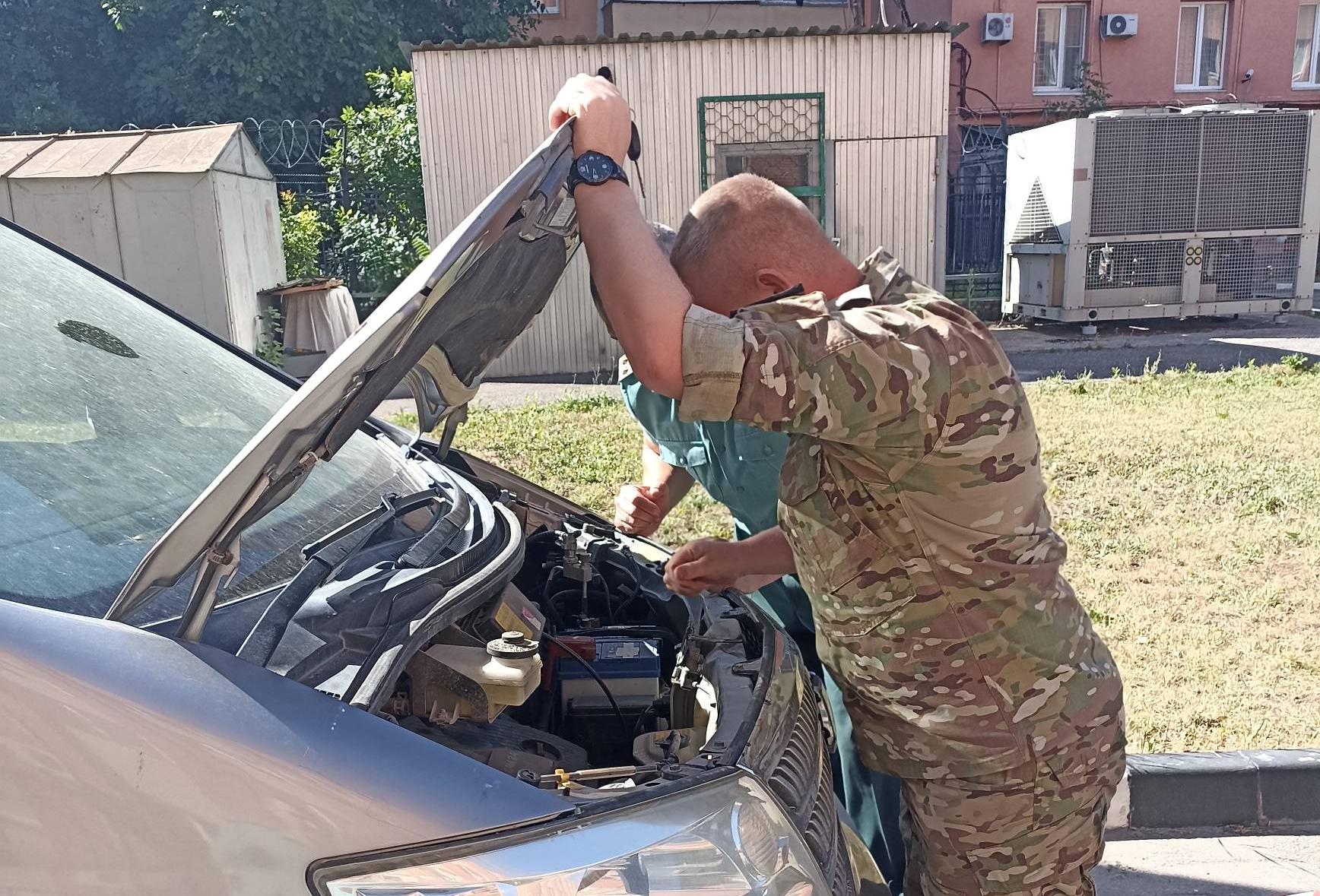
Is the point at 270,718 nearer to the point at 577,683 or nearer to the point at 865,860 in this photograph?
the point at 577,683

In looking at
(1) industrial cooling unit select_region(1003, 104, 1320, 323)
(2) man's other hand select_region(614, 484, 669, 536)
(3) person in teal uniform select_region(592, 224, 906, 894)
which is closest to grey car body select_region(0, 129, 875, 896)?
(3) person in teal uniform select_region(592, 224, 906, 894)

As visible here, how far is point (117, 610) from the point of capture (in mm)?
1264

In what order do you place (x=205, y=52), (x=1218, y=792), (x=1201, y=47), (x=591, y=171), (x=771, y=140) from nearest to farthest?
(x=591, y=171) < (x=1218, y=792) < (x=771, y=140) < (x=205, y=52) < (x=1201, y=47)

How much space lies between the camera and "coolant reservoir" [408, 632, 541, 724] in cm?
158

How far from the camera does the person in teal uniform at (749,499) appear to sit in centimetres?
229

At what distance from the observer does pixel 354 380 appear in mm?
1264

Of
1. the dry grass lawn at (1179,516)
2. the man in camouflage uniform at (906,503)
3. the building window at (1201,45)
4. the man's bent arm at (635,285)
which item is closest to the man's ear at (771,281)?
the man in camouflage uniform at (906,503)

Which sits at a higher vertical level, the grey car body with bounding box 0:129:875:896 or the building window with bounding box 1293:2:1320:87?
the building window with bounding box 1293:2:1320:87

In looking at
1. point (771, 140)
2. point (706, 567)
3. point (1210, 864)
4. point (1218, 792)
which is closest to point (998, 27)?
point (771, 140)

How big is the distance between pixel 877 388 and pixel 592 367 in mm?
9667

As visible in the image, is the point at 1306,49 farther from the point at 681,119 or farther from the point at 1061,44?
the point at 681,119

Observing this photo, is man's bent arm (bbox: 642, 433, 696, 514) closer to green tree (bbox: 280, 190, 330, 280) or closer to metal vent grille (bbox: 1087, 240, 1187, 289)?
green tree (bbox: 280, 190, 330, 280)

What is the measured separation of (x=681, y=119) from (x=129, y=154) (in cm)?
512

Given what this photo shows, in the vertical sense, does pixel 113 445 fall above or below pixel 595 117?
below
